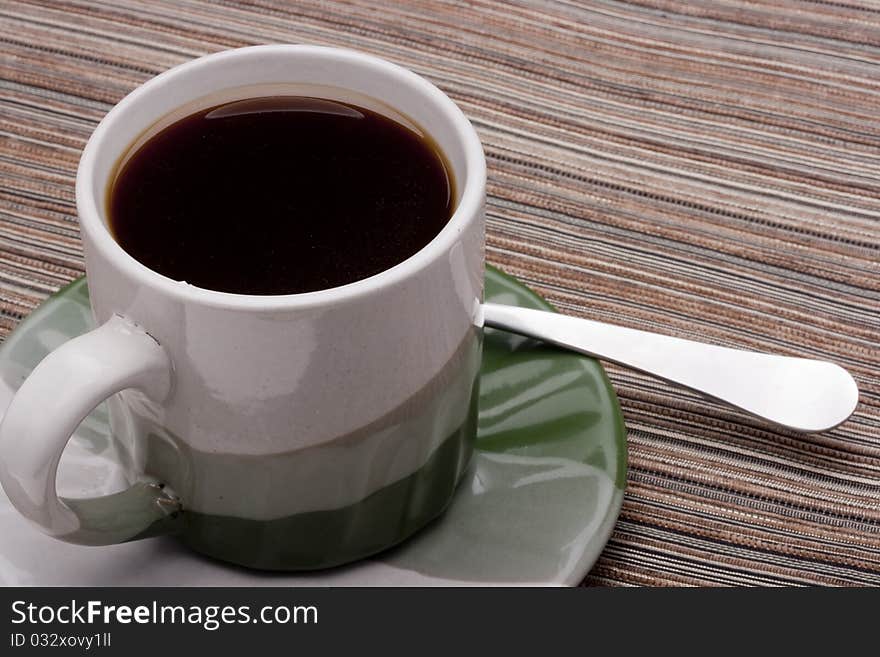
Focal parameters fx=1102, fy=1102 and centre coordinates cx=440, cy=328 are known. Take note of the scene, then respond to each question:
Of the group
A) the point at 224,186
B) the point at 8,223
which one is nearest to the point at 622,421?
the point at 224,186

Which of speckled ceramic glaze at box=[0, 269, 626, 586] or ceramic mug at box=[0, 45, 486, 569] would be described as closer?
ceramic mug at box=[0, 45, 486, 569]

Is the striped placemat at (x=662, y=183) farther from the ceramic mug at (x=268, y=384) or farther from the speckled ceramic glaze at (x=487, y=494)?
the ceramic mug at (x=268, y=384)

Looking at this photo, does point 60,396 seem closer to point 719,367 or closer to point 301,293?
point 301,293

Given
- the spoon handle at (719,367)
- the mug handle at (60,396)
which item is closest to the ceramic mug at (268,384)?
the mug handle at (60,396)

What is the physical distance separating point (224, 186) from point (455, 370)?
5.9 inches

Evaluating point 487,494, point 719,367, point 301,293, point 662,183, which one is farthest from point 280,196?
point 662,183

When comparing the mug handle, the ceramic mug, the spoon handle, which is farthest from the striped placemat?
the mug handle

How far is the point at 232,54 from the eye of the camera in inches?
22.9

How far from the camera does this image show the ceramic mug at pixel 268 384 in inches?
18.7

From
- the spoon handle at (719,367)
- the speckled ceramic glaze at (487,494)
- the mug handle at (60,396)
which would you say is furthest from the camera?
the spoon handle at (719,367)

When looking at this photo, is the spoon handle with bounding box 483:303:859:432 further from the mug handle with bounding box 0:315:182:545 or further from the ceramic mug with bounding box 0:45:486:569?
the mug handle with bounding box 0:315:182:545

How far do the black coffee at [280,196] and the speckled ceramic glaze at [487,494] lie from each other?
140 mm

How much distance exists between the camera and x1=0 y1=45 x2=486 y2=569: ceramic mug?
1.56 ft

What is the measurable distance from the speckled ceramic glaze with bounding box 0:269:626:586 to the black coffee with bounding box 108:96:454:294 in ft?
0.46
